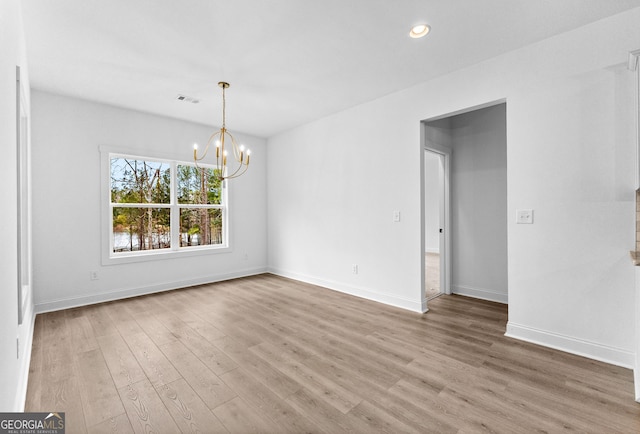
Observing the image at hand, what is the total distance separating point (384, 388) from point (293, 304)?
→ 203 centimetres

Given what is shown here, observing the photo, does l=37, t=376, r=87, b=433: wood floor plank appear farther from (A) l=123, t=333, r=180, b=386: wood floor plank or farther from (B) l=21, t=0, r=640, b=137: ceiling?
(B) l=21, t=0, r=640, b=137: ceiling

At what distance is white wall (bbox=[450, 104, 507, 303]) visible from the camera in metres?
3.98

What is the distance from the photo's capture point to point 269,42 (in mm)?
2684

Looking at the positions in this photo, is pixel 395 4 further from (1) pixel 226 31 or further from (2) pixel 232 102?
(2) pixel 232 102

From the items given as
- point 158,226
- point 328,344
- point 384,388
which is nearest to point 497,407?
point 384,388

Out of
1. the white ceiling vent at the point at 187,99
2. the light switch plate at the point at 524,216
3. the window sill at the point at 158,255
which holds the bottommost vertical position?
the window sill at the point at 158,255

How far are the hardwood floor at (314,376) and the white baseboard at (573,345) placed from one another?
80 mm

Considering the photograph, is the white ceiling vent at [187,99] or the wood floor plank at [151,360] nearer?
the wood floor plank at [151,360]

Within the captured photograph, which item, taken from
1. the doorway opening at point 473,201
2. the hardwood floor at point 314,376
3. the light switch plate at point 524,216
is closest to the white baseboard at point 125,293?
the hardwood floor at point 314,376

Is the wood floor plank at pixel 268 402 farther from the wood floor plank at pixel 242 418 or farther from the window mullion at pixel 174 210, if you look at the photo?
the window mullion at pixel 174 210

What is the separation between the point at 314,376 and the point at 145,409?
1100 mm

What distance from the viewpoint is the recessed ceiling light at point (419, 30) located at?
96.7 inches

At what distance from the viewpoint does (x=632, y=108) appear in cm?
226

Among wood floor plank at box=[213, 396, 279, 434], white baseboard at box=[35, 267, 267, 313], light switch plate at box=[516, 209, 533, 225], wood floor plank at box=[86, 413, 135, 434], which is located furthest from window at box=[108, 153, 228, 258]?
light switch plate at box=[516, 209, 533, 225]
